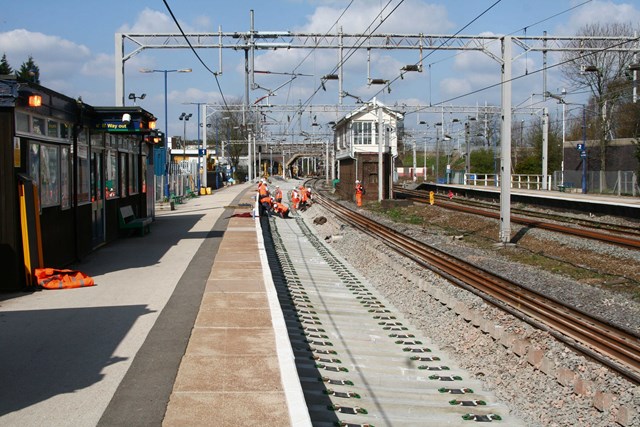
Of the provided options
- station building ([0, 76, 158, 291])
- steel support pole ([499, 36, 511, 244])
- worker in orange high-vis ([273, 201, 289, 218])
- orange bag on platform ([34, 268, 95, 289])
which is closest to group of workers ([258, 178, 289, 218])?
worker in orange high-vis ([273, 201, 289, 218])

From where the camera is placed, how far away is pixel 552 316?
10.7 m

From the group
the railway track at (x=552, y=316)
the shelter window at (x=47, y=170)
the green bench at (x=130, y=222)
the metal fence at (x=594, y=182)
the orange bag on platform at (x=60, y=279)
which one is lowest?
the railway track at (x=552, y=316)

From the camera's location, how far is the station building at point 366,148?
142 feet

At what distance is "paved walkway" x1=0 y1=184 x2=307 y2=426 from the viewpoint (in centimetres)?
588

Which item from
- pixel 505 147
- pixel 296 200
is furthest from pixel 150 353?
pixel 296 200

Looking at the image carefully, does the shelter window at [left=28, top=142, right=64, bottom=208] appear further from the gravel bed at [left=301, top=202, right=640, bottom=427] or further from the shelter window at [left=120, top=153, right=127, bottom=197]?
the gravel bed at [left=301, top=202, right=640, bottom=427]

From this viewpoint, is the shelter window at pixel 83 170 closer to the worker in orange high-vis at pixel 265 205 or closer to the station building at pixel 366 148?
the worker in orange high-vis at pixel 265 205

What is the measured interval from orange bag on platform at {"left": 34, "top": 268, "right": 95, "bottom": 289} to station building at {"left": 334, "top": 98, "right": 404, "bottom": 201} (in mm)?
29166

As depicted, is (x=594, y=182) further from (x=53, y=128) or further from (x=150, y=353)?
Answer: (x=150, y=353)

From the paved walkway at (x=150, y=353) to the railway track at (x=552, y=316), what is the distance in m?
3.76

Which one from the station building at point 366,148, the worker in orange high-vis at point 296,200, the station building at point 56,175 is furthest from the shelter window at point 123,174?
the station building at point 366,148

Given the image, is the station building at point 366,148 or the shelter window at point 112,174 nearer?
the shelter window at point 112,174

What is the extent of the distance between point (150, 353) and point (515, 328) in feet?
17.7

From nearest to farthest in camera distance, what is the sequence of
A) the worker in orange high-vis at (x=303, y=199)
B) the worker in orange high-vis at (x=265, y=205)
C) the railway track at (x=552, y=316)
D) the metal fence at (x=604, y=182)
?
the railway track at (x=552, y=316) → the worker in orange high-vis at (x=265, y=205) → the worker in orange high-vis at (x=303, y=199) → the metal fence at (x=604, y=182)
